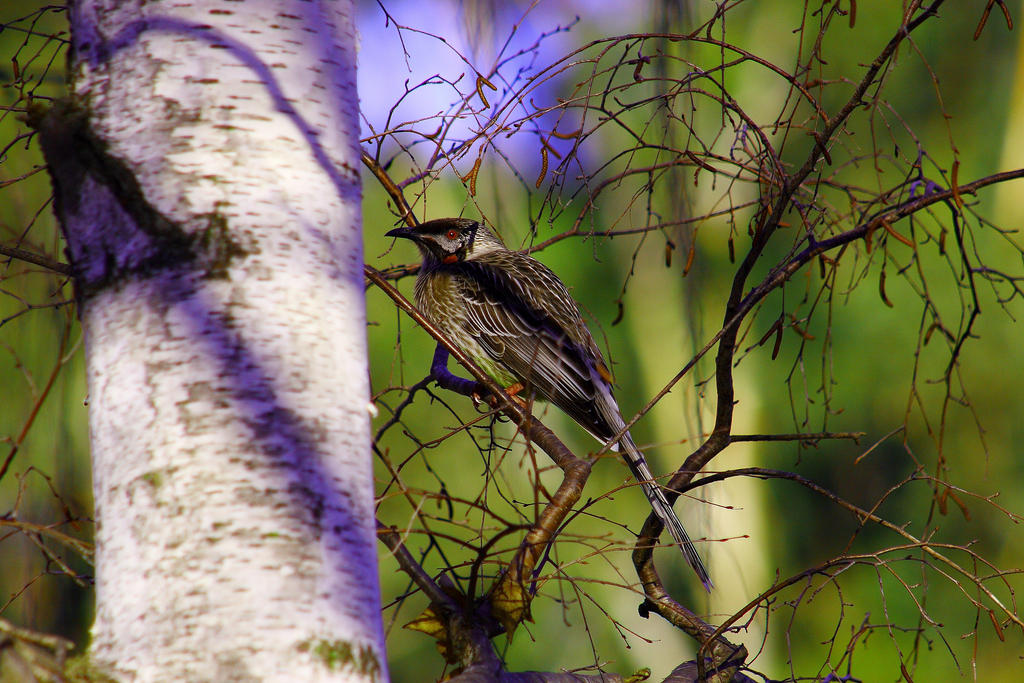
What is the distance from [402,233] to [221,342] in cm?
387

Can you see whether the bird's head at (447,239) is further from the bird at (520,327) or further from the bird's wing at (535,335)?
the bird's wing at (535,335)

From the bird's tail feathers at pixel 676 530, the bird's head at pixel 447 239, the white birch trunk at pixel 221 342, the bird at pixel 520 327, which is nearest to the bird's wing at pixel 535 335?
the bird at pixel 520 327

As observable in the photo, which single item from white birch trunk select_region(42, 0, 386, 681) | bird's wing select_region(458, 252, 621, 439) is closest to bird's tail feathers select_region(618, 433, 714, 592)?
bird's wing select_region(458, 252, 621, 439)

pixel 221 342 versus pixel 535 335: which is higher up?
pixel 535 335

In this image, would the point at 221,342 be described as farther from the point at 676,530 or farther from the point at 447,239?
the point at 447,239

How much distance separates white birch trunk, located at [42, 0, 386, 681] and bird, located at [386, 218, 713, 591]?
328 centimetres

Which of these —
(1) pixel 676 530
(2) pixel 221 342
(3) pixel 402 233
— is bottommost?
(1) pixel 676 530

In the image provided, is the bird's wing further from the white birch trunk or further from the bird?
the white birch trunk

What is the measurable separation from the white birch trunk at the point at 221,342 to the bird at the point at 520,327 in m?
3.28

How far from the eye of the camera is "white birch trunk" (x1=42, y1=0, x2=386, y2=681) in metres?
1.31

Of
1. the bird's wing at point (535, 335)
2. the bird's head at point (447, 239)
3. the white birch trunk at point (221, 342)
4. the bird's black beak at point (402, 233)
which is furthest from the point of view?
the bird's head at point (447, 239)

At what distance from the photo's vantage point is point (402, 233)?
520 cm

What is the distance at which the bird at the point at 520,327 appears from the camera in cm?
497

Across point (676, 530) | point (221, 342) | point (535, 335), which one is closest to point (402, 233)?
point (535, 335)
